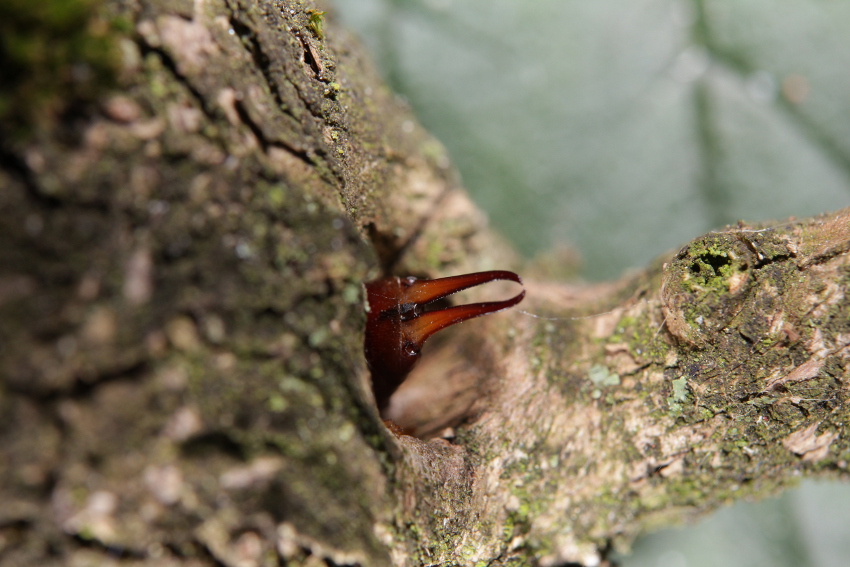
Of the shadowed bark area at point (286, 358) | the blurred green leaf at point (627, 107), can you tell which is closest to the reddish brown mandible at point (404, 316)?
the shadowed bark area at point (286, 358)

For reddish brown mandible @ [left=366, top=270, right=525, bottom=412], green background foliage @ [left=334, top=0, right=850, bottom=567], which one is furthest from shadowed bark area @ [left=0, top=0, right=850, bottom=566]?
green background foliage @ [left=334, top=0, right=850, bottom=567]

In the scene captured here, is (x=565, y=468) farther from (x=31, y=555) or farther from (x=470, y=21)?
(x=470, y=21)

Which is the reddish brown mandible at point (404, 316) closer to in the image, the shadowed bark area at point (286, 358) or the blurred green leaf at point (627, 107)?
the shadowed bark area at point (286, 358)

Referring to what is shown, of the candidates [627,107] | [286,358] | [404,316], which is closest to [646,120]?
[627,107]

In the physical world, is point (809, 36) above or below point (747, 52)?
above

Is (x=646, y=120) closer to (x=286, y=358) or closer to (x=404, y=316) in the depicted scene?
(x=404, y=316)

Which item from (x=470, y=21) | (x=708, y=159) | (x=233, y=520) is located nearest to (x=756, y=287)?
(x=233, y=520)

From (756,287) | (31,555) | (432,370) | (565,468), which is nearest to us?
(31,555)

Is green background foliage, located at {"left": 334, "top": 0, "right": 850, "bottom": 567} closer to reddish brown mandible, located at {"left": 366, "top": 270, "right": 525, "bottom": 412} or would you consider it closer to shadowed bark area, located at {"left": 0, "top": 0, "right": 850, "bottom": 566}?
A: shadowed bark area, located at {"left": 0, "top": 0, "right": 850, "bottom": 566}
